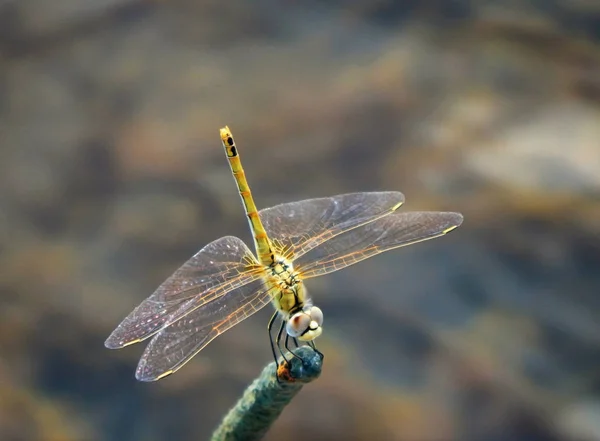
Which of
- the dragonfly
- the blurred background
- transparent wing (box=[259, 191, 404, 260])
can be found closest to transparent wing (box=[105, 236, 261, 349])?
the dragonfly

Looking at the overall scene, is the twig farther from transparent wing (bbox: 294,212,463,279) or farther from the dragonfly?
transparent wing (bbox: 294,212,463,279)

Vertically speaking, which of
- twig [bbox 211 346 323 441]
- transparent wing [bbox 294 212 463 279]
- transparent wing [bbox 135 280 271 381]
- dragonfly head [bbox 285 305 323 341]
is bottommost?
twig [bbox 211 346 323 441]

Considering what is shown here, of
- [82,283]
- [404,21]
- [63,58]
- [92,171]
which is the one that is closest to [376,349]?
[82,283]

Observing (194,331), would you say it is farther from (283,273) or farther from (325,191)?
(325,191)

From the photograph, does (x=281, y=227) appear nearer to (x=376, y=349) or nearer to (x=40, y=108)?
(x=376, y=349)

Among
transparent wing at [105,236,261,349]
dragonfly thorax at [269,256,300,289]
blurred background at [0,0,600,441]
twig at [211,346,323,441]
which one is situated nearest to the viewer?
twig at [211,346,323,441]

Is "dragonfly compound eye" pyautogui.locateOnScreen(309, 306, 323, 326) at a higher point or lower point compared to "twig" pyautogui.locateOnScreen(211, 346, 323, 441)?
higher

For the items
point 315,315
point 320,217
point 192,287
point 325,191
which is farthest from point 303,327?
point 325,191
